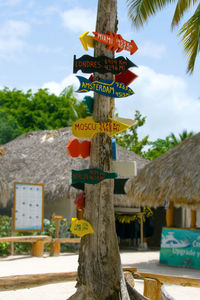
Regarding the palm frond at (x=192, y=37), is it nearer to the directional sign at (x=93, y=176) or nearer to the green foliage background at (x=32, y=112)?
the directional sign at (x=93, y=176)

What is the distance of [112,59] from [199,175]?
6.14 metres

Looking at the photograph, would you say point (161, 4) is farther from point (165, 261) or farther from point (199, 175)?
point (165, 261)

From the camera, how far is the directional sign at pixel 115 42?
5.11 m

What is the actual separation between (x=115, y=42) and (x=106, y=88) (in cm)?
54

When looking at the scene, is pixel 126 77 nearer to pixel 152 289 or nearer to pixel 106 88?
pixel 106 88

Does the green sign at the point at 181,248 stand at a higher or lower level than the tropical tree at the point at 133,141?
lower

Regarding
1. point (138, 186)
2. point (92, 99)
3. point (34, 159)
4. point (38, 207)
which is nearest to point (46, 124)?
point (34, 159)

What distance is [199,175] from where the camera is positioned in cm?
1073

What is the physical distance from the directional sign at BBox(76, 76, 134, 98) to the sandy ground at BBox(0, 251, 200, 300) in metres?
3.07

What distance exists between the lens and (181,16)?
1162 centimetres

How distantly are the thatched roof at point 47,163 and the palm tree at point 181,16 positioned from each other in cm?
613

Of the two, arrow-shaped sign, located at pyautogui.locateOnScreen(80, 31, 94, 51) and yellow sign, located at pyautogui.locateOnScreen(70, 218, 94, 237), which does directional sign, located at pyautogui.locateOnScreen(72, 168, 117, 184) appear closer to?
yellow sign, located at pyautogui.locateOnScreen(70, 218, 94, 237)

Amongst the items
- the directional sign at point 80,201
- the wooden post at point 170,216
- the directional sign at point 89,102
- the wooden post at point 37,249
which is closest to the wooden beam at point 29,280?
the directional sign at point 80,201

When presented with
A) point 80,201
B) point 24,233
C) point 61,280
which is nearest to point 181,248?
point 24,233
